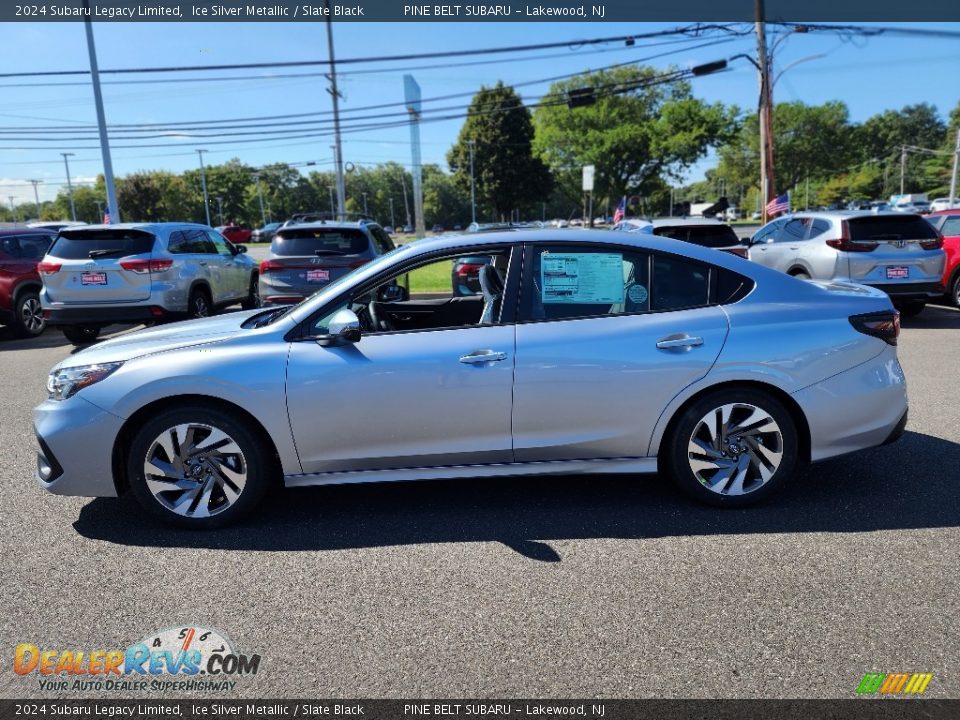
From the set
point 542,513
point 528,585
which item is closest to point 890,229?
point 542,513

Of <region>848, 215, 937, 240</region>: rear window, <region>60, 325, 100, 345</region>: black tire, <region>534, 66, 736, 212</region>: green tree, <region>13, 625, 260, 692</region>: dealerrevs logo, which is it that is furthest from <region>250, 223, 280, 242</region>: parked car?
<region>13, 625, 260, 692</region>: dealerrevs logo

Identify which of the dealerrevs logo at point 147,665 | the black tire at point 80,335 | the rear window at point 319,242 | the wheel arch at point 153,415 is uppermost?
the rear window at point 319,242

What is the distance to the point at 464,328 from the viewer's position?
3.63m

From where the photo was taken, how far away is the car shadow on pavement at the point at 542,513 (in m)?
3.51

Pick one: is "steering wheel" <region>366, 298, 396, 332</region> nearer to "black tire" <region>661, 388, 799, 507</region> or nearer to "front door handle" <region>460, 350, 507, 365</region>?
"front door handle" <region>460, 350, 507, 365</region>

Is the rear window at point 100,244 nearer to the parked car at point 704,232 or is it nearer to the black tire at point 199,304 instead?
the black tire at point 199,304

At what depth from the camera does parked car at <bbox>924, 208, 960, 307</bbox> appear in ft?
35.6

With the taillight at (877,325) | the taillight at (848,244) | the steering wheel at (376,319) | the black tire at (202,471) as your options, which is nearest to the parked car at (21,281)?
the black tire at (202,471)

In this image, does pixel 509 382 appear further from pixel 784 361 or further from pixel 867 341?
pixel 867 341

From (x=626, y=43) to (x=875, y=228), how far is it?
13.9 meters

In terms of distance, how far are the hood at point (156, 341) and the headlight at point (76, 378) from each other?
4 centimetres

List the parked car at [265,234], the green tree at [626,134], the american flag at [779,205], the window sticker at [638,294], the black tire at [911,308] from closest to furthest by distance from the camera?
1. the window sticker at [638,294]
2. the black tire at [911,308]
3. the american flag at [779,205]
4. the green tree at [626,134]
5. the parked car at [265,234]

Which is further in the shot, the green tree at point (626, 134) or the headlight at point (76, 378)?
the green tree at point (626, 134)

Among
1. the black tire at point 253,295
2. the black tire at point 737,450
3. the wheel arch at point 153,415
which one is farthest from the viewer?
the black tire at point 253,295
